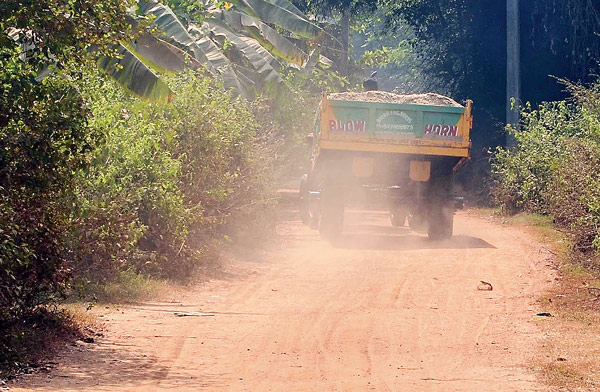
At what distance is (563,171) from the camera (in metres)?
16.0

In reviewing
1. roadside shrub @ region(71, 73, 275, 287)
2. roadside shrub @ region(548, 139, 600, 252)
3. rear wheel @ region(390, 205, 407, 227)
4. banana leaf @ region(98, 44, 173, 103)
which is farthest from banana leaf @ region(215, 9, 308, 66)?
banana leaf @ region(98, 44, 173, 103)

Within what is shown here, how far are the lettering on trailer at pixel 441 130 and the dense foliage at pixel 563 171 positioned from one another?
209cm

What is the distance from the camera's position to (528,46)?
29.4 meters

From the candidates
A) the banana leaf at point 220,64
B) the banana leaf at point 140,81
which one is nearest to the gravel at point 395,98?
the banana leaf at point 220,64

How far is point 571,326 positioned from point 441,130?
24.5 ft

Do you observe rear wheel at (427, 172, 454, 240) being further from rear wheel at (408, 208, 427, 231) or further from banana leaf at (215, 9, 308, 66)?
banana leaf at (215, 9, 308, 66)

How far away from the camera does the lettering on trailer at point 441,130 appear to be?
16891 mm

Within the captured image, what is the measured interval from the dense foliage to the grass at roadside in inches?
20.6

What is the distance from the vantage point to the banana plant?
14.3 metres

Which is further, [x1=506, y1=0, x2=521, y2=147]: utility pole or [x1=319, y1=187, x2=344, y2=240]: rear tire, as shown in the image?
[x1=506, y1=0, x2=521, y2=147]: utility pole

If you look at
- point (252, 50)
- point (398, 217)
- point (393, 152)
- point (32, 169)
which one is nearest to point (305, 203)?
point (398, 217)

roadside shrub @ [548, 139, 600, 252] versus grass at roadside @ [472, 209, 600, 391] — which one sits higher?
roadside shrub @ [548, 139, 600, 252]

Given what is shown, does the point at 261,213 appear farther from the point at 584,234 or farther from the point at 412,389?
the point at 412,389

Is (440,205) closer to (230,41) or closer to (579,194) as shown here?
(579,194)
